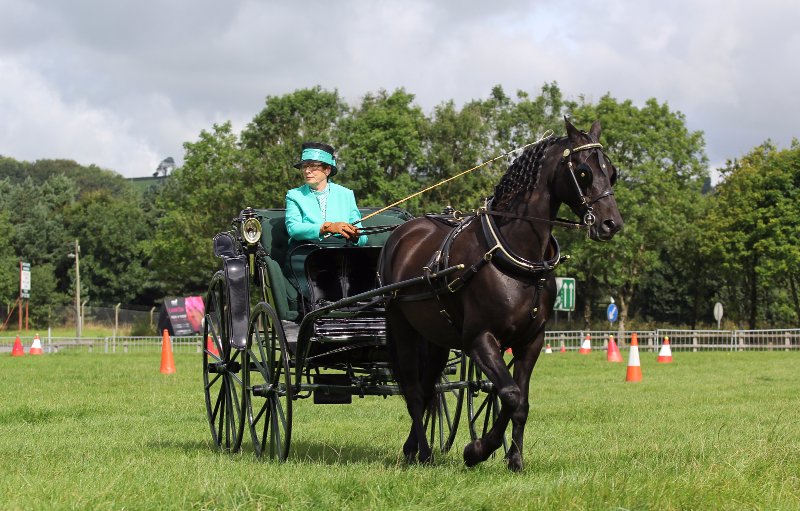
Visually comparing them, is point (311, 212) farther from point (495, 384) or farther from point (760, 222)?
point (760, 222)

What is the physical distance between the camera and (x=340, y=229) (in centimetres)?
855

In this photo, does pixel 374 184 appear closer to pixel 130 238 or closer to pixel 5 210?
pixel 130 238

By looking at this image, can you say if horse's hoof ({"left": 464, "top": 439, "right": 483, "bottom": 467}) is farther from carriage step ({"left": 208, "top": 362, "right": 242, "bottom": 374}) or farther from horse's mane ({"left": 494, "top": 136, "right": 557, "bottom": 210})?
carriage step ({"left": 208, "top": 362, "right": 242, "bottom": 374})

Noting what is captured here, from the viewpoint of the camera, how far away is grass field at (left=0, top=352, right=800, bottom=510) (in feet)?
18.5

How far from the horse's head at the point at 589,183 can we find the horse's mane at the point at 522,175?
16 centimetres

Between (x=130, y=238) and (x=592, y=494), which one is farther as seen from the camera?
(x=130, y=238)

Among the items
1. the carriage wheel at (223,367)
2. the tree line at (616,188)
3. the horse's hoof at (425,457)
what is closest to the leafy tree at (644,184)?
the tree line at (616,188)

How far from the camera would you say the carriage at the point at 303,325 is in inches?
332

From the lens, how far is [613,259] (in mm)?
50438

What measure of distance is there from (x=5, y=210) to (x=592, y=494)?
266 feet

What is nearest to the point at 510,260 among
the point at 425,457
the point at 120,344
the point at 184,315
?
the point at 425,457

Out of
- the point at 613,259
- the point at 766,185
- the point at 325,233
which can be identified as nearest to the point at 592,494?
the point at 325,233

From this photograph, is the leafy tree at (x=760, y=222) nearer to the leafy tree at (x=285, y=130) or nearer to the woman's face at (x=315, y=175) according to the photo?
the leafy tree at (x=285, y=130)

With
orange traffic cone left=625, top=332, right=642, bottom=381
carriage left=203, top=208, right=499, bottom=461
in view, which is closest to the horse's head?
carriage left=203, top=208, right=499, bottom=461
